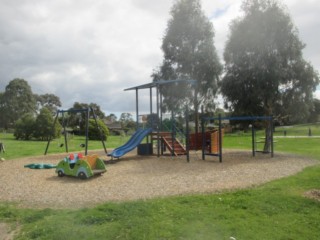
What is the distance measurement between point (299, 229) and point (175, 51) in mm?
24648

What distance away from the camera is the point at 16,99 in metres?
77.2

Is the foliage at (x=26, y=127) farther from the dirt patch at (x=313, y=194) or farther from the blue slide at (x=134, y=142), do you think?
the dirt patch at (x=313, y=194)

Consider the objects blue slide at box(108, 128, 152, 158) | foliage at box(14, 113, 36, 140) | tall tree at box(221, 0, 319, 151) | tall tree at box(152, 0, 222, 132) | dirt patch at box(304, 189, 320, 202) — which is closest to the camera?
dirt patch at box(304, 189, 320, 202)

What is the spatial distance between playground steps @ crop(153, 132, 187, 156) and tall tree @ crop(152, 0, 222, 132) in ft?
34.6

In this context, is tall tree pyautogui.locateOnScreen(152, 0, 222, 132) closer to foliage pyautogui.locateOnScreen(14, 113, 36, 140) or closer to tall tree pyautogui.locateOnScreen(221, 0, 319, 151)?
tall tree pyautogui.locateOnScreen(221, 0, 319, 151)

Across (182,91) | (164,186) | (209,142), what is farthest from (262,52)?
(164,186)

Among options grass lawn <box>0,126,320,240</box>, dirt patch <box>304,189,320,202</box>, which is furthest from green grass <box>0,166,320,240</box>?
dirt patch <box>304,189,320,202</box>

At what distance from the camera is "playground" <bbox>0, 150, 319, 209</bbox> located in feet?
25.9

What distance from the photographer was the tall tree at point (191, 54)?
2827 centimetres

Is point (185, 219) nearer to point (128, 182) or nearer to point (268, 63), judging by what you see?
point (128, 182)

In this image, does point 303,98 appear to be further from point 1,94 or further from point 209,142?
point 1,94

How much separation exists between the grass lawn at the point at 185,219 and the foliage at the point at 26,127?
1297 inches

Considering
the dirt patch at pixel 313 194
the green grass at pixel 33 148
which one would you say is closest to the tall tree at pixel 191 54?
the green grass at pixel 33 148

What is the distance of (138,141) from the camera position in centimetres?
1689
